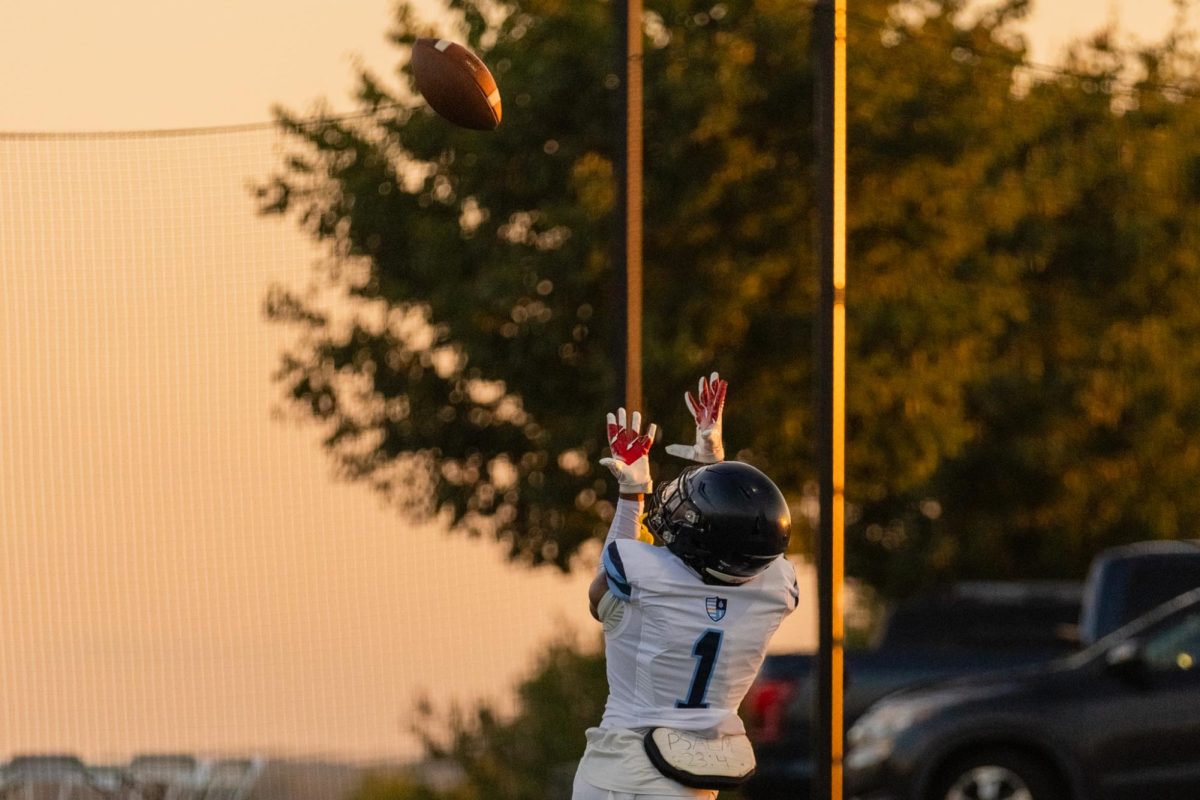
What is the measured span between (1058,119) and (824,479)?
16.5 meters

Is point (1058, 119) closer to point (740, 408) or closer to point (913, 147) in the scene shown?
point (913, 147)

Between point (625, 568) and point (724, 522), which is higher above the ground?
point (724, 522)

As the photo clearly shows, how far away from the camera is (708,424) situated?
20.2 feet

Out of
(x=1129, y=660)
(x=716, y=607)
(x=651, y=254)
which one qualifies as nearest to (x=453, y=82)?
(x=716, y=607)

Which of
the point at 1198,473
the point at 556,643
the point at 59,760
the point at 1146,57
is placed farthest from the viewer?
the point at 1146,57

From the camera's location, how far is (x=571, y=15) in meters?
20.5

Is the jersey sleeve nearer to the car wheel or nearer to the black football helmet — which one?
the black football helmet

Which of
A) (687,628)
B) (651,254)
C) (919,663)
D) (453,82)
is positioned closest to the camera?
(687,628)

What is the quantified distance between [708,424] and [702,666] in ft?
2.77

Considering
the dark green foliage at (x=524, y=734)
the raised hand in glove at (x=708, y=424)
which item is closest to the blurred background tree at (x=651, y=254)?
the dark green foliage at (x=524, y=734)

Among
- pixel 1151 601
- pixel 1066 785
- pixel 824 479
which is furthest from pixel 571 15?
pixel 824 479

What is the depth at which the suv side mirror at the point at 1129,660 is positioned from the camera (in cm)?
1185

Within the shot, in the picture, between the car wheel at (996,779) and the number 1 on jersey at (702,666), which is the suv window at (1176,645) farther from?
the number 1 on jersey at (702,666)

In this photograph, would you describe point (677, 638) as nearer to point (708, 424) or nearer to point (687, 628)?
point (687, 628)
